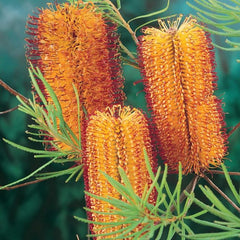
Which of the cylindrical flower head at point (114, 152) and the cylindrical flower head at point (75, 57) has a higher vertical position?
the cylindrical flower head at point (75, 57)

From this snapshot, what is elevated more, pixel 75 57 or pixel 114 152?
pixel 75 57

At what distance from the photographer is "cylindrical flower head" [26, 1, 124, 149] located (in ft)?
1.71

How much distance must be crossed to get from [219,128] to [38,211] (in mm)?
388

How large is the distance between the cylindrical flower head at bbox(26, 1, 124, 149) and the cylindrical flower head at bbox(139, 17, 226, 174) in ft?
0.19

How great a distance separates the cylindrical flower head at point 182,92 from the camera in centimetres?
48

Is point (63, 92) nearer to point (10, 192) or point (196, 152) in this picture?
point (196, 152)

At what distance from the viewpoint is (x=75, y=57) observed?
0.52m

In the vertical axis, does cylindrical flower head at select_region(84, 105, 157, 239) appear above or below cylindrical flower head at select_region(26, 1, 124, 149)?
below

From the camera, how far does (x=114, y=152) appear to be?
451mm

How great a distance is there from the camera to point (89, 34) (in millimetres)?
524

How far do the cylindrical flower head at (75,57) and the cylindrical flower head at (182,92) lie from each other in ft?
0.19

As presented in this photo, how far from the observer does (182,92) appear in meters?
0.48

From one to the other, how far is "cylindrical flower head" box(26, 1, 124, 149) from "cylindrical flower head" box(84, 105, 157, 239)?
0.21 ft

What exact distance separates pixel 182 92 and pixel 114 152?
0.10 m
